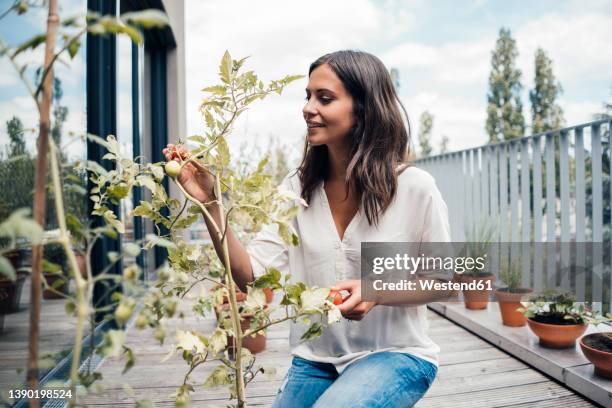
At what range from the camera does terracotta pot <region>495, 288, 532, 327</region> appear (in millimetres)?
2756

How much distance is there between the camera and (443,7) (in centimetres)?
1611

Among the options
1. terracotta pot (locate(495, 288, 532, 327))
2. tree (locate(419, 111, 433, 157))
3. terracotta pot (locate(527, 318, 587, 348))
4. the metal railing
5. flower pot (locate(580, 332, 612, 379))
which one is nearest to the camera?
flower pot (locate(580, 332, 612, 379))

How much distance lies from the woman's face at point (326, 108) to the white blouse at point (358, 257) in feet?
0.83

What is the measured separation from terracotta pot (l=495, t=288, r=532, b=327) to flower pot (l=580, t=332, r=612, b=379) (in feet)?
2.09

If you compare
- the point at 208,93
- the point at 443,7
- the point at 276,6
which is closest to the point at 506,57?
the point at 443,7

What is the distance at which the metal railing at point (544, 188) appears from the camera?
8.07ft

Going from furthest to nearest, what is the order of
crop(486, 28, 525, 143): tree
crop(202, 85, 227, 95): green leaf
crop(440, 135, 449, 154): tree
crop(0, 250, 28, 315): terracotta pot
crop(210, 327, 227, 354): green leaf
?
crop(440, 135, 449, 154): tree
crop(486, 28, 525, 143): tree
crop(0, 250, 28, 315): terracotta pot
crop(202, 85, 227, 95): green leaf
crop(210, 327, 227, 354): green leaf

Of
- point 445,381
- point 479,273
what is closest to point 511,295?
point 479,273

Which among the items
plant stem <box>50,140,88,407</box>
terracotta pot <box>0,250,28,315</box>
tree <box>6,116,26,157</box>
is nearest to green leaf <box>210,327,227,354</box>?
plant stem <box>50,140,88,407</box>

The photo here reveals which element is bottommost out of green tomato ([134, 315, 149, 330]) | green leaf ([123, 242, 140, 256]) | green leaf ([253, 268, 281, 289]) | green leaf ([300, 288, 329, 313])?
green leaf ([300, 288, 329, 313])

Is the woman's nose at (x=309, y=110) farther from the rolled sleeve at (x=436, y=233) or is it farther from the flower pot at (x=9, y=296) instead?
the flower pot at (x=9, y=296)

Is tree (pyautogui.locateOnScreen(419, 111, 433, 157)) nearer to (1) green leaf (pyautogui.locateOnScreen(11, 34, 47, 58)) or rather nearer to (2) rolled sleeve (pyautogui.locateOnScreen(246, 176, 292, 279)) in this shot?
(2) rolled sleeve (pyautogui.locateOnScreen(246, 176, 292, 279))

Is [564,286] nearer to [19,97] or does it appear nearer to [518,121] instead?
[19,97]

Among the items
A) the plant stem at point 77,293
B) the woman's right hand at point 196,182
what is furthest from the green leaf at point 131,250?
the woman's right hand at point 196,182
